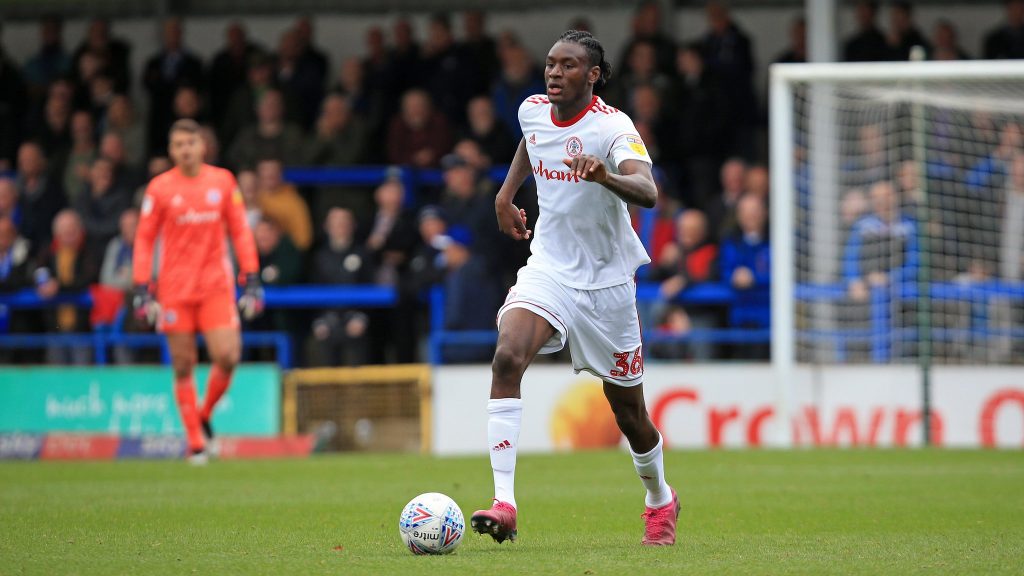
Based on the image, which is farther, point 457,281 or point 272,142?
point 272,142

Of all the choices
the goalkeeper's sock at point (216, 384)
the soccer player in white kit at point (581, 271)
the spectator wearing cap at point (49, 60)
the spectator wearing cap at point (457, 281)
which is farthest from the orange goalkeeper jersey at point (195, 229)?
the spectator wearing cap at point (49, 60)

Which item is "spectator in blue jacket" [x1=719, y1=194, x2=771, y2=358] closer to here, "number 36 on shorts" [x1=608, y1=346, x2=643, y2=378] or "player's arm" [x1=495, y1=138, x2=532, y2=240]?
"player's arm" [x1=495, y1=138, x2=532, y2=240]

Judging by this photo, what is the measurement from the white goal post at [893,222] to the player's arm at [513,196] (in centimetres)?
829

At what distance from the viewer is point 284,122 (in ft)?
65.1

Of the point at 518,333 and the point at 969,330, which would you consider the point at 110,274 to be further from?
the point at 518,333

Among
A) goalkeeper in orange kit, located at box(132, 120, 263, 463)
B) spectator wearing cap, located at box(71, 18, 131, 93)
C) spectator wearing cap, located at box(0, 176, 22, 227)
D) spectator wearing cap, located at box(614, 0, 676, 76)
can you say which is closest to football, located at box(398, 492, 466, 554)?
goalkeeper in orange kit, located at box(132, 120, 263, 463)

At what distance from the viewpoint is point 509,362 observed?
22.0 ft

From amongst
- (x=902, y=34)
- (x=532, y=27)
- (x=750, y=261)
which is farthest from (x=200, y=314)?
(x=532, y=27)

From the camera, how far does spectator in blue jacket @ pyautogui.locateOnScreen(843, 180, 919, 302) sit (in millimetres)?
16031

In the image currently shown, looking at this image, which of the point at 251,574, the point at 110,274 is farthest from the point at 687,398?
the point at 251,574

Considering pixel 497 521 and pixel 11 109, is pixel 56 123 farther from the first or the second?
pixel 497 521

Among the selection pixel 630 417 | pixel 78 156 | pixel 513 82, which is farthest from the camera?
pixel 78 156

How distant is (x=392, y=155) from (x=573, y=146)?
12.7 meters

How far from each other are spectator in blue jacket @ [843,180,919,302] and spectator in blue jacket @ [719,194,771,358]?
907 millimetres
